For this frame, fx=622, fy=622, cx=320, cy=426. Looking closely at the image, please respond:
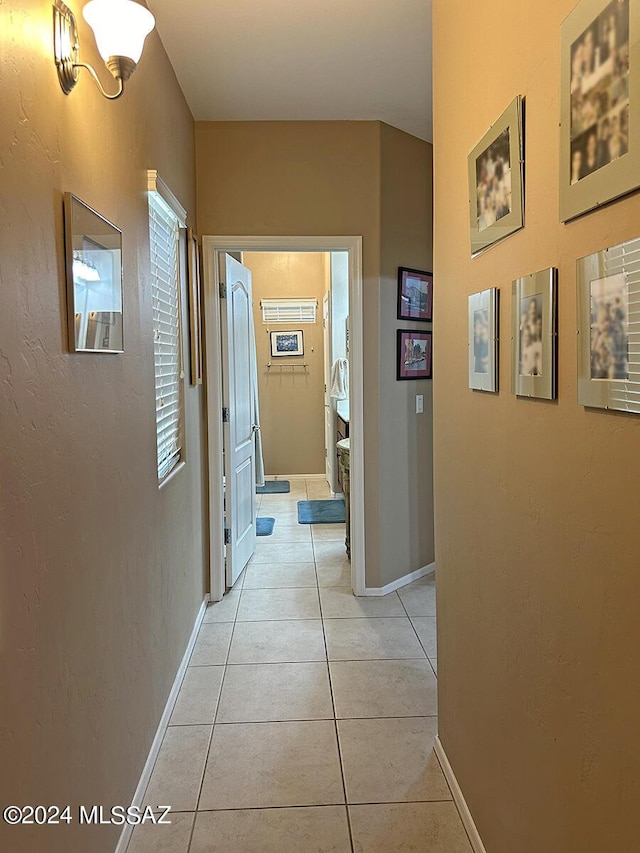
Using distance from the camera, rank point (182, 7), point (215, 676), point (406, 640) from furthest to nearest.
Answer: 1. point (406, 640)
2. point (215, 676)
3. point (182, 7)

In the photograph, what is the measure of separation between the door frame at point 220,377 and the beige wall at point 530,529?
152cm

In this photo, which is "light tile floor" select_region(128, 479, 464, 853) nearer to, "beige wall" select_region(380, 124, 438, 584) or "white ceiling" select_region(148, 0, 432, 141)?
"beige wall" select_region(380, 124, 438, 584)

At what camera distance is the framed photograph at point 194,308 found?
3.28 m

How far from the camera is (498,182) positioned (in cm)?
151

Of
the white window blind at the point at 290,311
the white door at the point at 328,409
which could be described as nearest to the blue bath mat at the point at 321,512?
the white door at the point at 328,409

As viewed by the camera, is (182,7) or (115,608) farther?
(182,7)

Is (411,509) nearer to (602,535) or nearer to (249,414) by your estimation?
(249,414)

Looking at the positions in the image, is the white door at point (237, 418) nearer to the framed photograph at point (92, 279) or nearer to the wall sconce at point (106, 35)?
the framed photograph at point (92, 279)

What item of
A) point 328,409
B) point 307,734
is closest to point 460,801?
point 307,734

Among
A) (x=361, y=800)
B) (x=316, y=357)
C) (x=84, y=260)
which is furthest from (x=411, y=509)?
(x=316, y=357)

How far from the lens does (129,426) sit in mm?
2000

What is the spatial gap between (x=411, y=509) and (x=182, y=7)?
2.85 meters

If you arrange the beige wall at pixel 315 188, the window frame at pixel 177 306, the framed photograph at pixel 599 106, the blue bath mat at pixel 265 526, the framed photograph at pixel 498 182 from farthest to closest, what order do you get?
→ the blue bath mat at pixel 265 526 → the beige wall at pixel 315 188 → the window frame at pixel 177 306 → the framed photograph at pixel 498 182 → the framed photograph at pixel 599 106

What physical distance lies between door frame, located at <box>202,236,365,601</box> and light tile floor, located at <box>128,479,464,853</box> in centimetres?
29
